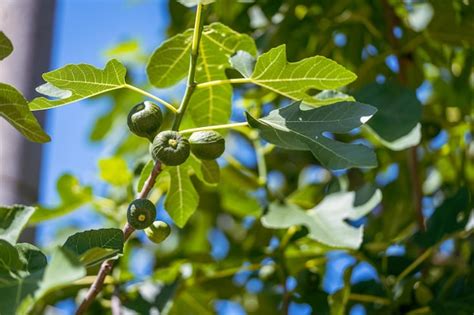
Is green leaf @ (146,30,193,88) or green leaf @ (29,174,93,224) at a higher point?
green leaf @ (146,30,193,88)

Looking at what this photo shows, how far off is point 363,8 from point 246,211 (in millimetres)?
621

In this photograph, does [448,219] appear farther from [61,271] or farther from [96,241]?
[61,271]

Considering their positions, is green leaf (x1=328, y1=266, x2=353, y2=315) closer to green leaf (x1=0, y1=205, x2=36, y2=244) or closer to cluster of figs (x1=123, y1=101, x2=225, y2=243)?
cluster of figs (x1=123, y1=101, x2=225, y2=243)

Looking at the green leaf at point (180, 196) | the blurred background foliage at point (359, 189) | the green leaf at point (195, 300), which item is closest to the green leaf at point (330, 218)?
the blurred background foliage at point (359, 189)

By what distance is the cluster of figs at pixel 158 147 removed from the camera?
108cm

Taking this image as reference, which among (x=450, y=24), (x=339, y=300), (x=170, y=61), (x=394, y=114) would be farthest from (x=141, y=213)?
(x=450, y=24)

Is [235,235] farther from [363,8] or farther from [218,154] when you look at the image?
[218,154]

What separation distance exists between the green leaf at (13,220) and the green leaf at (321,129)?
0.35 meters

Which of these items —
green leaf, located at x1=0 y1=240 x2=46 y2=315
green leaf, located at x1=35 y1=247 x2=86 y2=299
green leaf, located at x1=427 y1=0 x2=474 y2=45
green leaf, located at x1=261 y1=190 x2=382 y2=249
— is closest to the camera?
green leaf, located at x1=35 y1=247 x2=86 y2=299

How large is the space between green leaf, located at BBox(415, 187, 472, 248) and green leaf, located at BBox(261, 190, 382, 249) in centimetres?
13

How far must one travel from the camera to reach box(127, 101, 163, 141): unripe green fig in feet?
3.74

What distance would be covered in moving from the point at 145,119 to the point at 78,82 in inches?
5.0

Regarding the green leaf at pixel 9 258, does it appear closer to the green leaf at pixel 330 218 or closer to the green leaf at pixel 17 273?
the green leaf at pixel 17 273

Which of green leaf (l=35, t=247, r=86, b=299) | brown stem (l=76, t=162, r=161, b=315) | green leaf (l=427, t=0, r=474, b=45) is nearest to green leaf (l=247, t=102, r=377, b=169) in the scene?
brown stem (l=76, t=162, r=161, b=315)
